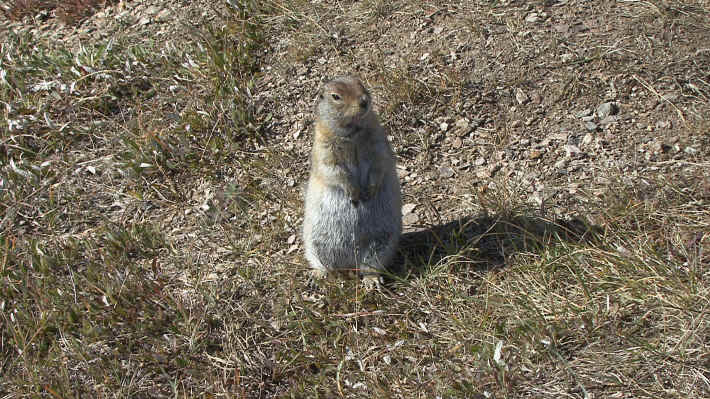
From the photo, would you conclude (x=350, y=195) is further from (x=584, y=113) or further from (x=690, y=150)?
(x=690, y=150)

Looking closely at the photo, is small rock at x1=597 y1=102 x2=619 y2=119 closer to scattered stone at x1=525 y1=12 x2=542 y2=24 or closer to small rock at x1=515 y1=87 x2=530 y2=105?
small rock at x1=515 y1=87 x2=530 y2=105

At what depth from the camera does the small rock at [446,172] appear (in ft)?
18.2

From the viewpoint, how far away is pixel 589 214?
15.4 ft

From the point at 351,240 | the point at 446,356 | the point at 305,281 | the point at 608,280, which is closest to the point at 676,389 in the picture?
the point at 608,280

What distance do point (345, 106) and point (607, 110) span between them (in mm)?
2540

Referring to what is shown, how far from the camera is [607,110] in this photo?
18.1 feet

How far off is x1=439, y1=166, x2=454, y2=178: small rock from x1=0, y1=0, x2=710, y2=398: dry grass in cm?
3

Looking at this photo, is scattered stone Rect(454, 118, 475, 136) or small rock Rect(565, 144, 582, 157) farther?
scattered stone Rect(454, 118, 475, 136)

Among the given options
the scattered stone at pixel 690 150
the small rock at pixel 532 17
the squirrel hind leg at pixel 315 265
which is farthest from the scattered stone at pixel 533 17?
the squirrel hind leg at pixel 315 265

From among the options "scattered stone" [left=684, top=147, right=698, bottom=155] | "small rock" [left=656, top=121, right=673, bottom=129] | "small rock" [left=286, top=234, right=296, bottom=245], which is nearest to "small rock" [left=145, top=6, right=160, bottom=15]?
"small rock" [left=286, top=234, right=296, bottom=245]

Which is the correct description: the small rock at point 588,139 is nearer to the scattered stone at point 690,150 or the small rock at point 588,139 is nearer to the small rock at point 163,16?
the scattered stone at point 690,150

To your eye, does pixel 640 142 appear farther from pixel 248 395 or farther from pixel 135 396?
pixel 135 396

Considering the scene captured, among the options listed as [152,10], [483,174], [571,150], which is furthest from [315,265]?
[152,10]

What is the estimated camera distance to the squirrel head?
166 inches
